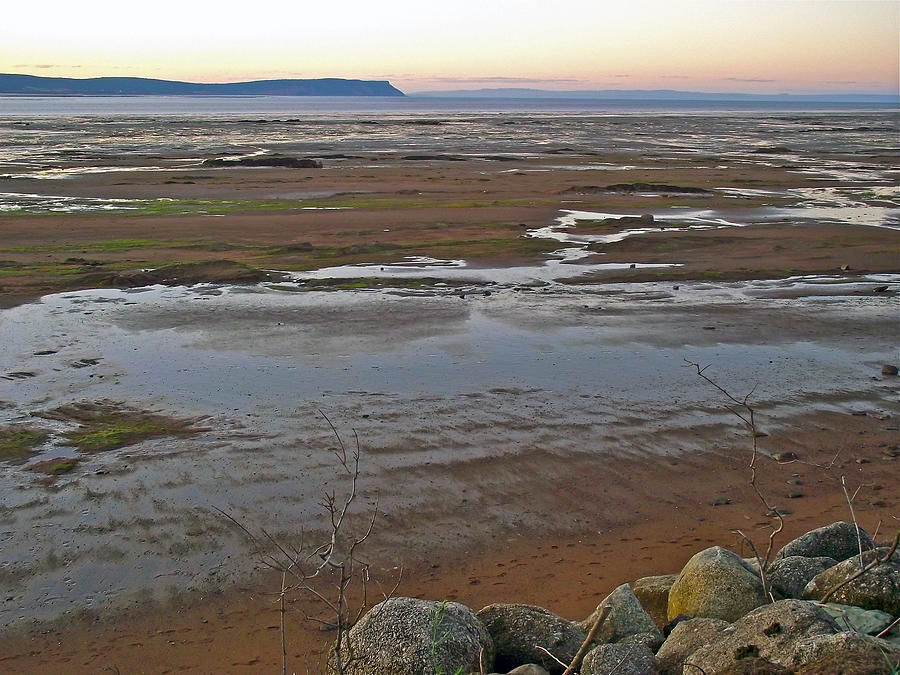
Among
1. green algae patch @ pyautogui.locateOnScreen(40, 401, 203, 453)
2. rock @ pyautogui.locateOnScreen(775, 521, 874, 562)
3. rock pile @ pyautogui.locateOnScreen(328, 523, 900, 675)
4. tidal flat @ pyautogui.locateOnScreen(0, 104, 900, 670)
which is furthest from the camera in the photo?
green algae patch @ pyautogui.locateOnScreen(40, 401, 203, 453)

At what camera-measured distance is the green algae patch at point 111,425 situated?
10320mm

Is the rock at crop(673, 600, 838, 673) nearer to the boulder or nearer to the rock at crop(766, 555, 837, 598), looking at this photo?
the boulder

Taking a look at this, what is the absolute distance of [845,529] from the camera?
22.5 feet

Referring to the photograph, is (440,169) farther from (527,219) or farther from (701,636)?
(701,636)

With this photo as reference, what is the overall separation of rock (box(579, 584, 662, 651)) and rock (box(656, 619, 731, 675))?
201mm

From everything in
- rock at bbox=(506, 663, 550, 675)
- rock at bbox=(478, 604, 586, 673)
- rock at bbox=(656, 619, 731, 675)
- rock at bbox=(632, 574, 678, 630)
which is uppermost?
rock at bbox=(656, 619, 731, 675)

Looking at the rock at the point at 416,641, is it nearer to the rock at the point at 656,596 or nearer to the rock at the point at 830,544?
the rock at the point at 656,596

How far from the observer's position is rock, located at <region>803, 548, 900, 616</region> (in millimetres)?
5590

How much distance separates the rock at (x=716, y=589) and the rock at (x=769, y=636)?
2.26ft

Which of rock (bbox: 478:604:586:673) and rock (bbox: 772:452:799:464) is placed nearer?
rock (bbox: 478:604:586:673)

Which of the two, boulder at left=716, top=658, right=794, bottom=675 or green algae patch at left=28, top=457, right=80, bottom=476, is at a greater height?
boulder at left=716, top=658, right=794, bottom=675

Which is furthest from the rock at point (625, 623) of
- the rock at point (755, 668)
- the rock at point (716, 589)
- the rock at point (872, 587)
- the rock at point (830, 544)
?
the rock at point (830, 544)

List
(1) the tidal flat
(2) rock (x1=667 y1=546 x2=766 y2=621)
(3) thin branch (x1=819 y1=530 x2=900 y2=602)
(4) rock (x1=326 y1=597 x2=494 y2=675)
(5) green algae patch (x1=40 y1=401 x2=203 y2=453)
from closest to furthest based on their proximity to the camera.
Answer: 1. (4) rock (x1=326 y1=597 x2=494 y2=675)
2. (3) thin branch (x1=819 y1=530 x2=900 y2=602)
3. (2) rock (x1=667 y1=546 x2=766 y2=621)
4. (1) the tidal flat
5. (5) green algae patch (x1=40 y1=401 x2=203 y2=453)

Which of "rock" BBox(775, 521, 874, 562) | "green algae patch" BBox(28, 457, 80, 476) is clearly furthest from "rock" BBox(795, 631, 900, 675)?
"green algae patch" BBox(28, 457, 80, 476)
